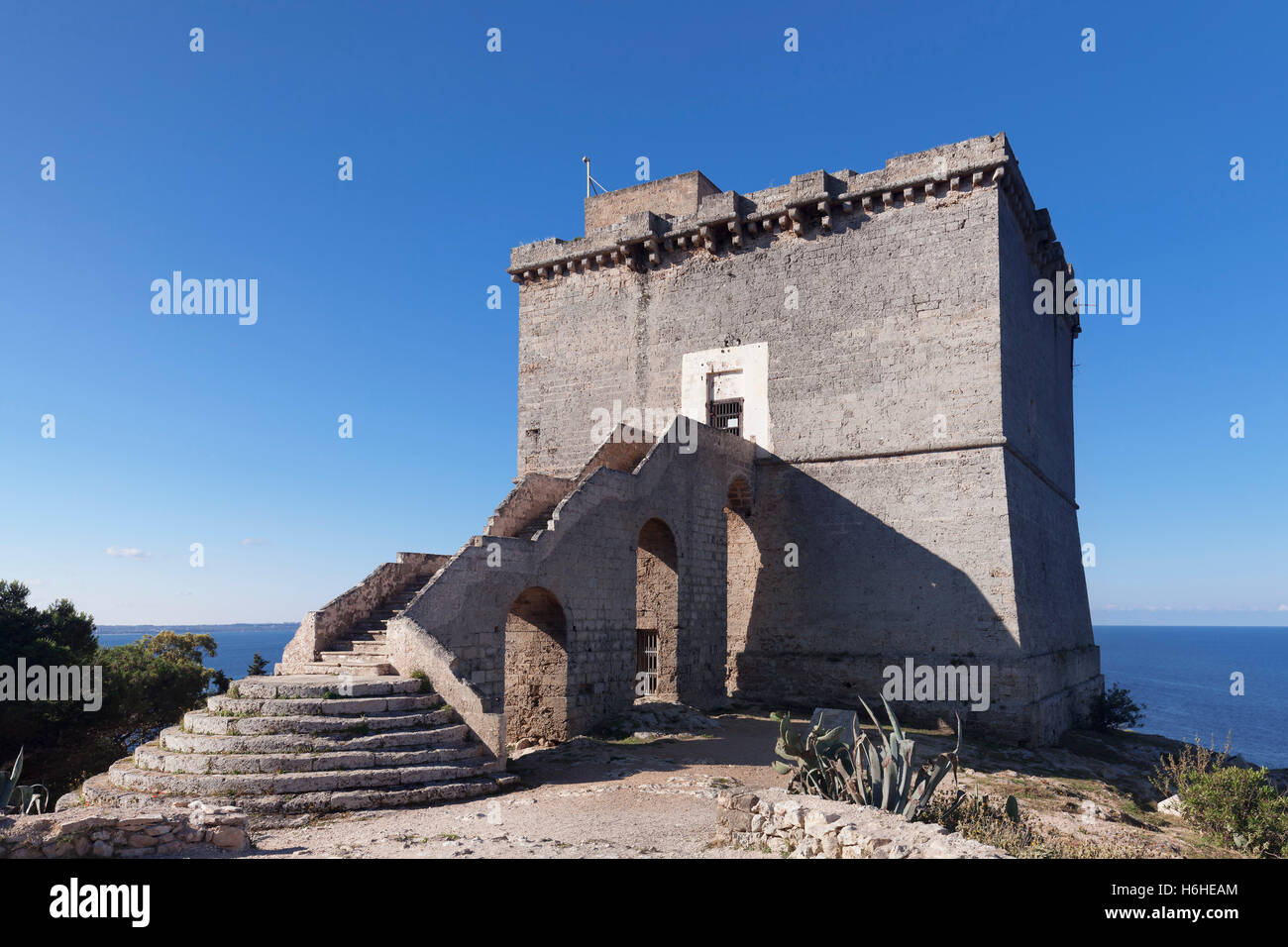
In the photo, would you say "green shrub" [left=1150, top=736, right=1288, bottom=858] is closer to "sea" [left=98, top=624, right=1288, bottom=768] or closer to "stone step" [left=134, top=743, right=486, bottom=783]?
"sea" [left=98, top=624, right=1288, bottom=768]

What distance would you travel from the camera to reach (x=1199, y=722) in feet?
194

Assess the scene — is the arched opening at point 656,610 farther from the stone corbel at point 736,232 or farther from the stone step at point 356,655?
the stone corbel at point 736,232

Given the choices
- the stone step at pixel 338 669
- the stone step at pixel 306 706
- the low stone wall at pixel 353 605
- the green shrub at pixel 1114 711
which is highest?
the low stone wall at pixel 353 605

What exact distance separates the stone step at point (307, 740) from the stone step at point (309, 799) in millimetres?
582

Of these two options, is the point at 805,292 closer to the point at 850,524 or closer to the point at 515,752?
the point at 850,524

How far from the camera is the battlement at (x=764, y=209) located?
16688 millimetres

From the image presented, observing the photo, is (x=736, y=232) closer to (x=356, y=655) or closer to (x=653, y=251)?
(x=653, y=251)

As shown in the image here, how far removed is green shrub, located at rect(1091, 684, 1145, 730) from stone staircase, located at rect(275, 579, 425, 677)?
15985 millimetres

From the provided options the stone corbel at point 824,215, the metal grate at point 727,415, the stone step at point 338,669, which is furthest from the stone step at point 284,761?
the stone corbel at point 824,215

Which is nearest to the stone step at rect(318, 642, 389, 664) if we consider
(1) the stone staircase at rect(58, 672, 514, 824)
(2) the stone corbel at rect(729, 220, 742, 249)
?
(1) the stone staircase at rect(58, 672, 514, 824)

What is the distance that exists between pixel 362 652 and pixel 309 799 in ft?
11.8

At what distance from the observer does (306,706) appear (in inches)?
373

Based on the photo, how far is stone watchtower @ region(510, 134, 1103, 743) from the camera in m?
16.1

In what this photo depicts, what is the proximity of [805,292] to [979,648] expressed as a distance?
806cm
